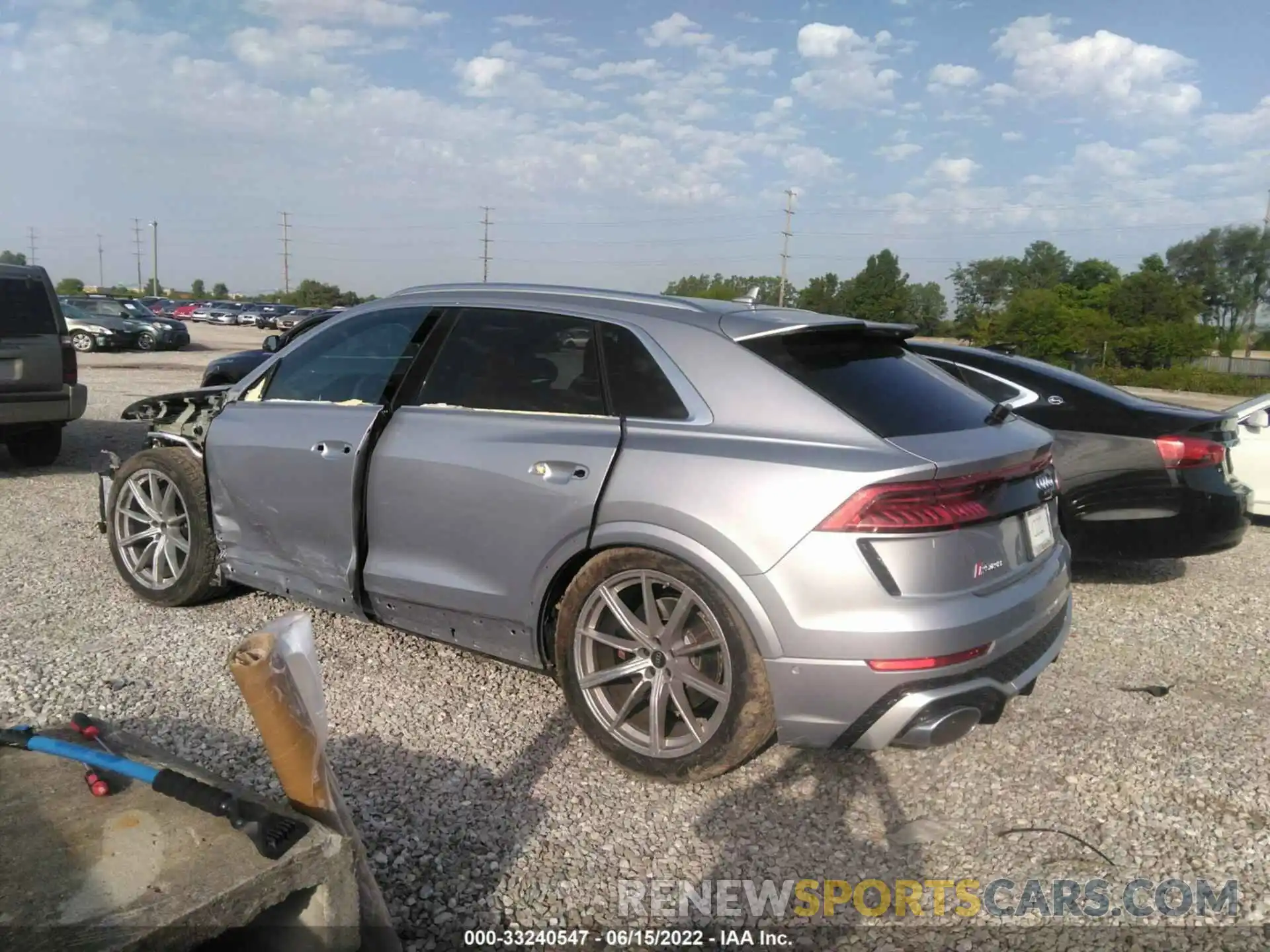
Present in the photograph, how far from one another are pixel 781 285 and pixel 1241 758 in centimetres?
5414

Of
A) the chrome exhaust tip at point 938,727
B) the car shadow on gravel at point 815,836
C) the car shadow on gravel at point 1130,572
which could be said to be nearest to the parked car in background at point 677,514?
the chrome exhaust tip at point 938,727

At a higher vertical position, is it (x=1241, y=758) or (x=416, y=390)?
(x=416, y=390)

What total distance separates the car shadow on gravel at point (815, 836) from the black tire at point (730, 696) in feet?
0.61

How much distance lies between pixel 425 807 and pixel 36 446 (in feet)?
25.5

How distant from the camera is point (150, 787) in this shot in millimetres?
2551

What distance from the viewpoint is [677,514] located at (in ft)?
10.1

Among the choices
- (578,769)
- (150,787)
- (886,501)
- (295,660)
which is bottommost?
(578,769)

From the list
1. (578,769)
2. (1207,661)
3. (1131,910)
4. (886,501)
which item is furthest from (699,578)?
(1207,661)

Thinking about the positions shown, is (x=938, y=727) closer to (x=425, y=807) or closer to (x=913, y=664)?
(x=913, y=664)

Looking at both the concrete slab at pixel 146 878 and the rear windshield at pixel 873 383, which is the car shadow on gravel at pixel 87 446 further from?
the rear windshield at pixel 873 383

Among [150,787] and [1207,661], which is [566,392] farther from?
[1207,661]

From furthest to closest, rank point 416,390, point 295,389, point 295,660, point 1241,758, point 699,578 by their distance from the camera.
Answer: point 295,389, point 416,390, point 1241,758, point 699,578, point 295,660

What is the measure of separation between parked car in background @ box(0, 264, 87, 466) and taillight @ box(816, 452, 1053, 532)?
7.80 meters

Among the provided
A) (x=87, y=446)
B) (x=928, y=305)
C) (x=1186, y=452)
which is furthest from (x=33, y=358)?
(x=928, y=305)
